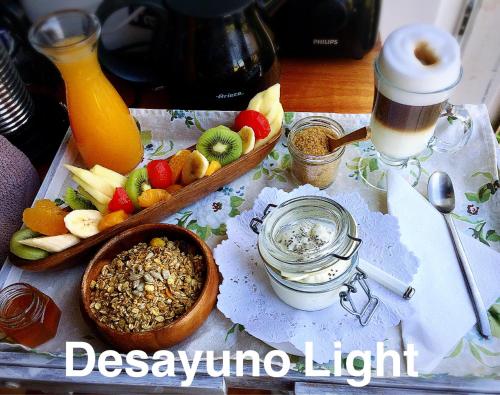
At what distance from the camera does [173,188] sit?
0.75 metres

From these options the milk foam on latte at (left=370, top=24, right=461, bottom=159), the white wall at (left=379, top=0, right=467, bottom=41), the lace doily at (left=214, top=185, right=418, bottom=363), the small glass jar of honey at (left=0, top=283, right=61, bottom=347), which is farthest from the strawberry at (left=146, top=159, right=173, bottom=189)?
the white wall at (left=379, top=0, right=467, bottom=41)

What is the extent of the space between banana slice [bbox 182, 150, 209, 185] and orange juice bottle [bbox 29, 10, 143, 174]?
12 cm

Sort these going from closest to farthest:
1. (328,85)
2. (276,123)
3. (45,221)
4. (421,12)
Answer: (45,221) → (276,123) → (328,85) → (421,12)

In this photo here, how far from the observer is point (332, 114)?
85 centimetres

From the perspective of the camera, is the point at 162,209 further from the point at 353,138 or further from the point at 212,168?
the point at 353,138

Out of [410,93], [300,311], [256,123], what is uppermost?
[410,93]

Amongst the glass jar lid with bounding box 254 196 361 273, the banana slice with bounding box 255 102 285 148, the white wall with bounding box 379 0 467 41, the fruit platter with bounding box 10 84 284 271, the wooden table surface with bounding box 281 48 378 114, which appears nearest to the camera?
the glass jar lid with bounding box 254 196 361 273

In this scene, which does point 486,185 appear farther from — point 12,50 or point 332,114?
point 12,50

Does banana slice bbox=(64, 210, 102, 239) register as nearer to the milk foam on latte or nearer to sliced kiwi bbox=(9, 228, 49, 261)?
sliced kiwi bbox=(9, 228, 49, 261)

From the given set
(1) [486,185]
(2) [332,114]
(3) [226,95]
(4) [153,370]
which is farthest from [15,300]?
(1) [486,185]

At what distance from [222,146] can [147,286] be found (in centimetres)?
25

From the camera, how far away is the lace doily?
63cm

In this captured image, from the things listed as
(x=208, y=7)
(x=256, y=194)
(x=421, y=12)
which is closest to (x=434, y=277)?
(x=256, y=194)

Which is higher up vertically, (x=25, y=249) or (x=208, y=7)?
(x=208, y=7)
